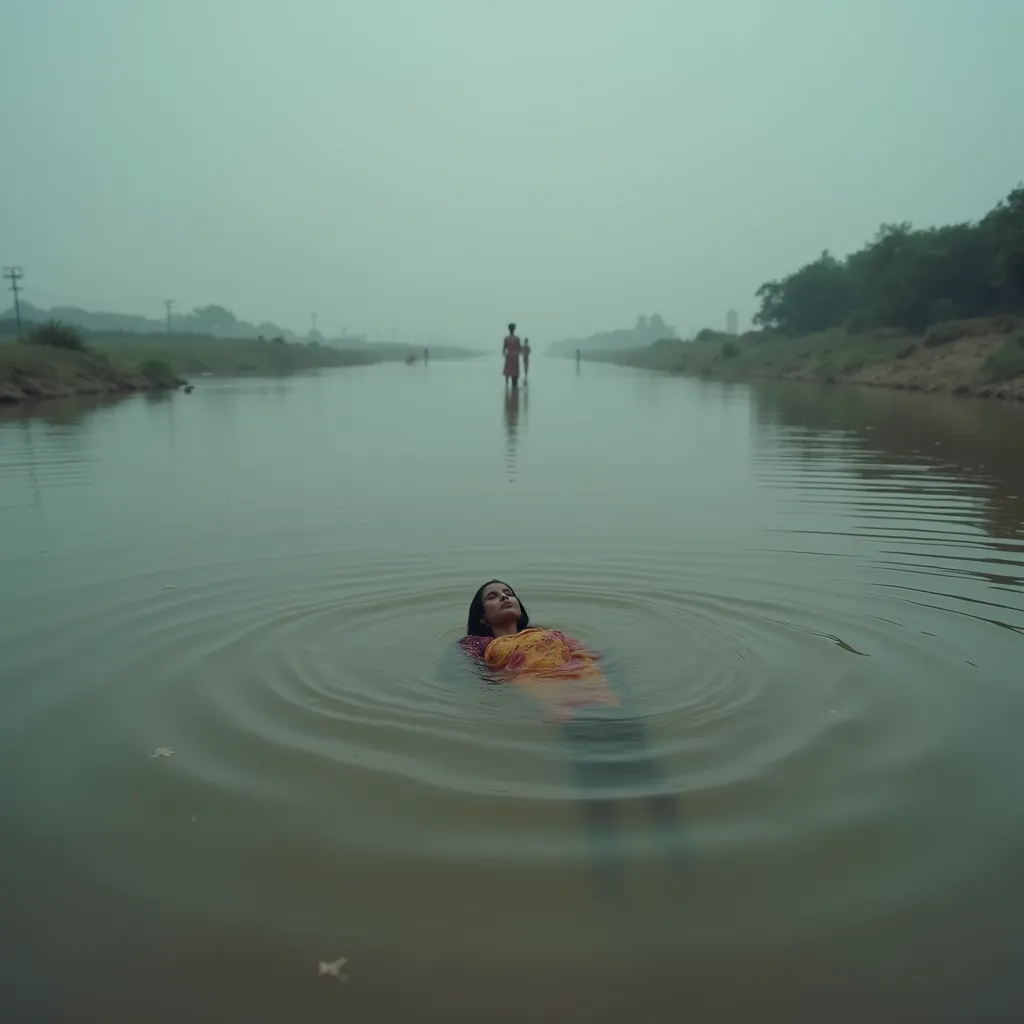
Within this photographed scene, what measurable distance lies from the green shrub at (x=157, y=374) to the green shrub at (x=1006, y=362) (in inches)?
1254

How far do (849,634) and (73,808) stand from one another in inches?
195

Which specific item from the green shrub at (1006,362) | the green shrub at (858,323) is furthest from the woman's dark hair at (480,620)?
the green shrub at (858,323)

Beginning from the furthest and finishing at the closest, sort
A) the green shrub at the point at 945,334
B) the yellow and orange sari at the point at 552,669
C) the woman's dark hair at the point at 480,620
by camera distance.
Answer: the green shrub at the point at 945,334
the woman's dark hair at the point at 480,620
the yellow and orange sari at the point at 552,669

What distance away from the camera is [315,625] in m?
6.68

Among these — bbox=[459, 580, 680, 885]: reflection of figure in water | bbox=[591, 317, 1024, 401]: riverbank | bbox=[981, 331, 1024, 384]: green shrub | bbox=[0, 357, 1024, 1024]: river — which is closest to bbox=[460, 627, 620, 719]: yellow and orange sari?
bbox=[459, 580, 680, 885]: reflection of figure in water

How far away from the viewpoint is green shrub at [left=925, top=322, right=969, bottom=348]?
3938 cm

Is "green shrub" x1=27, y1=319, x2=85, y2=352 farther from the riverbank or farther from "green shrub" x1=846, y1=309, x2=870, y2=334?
"green shrub" x1=846, y1=309, x2=870, y2=334

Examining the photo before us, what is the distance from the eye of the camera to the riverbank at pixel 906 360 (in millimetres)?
30594

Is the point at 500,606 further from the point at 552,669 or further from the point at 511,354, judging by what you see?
the point at 511,354

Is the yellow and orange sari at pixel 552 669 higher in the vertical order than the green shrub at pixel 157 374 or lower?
lower

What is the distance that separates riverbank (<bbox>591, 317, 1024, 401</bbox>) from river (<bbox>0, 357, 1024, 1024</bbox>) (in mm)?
23081

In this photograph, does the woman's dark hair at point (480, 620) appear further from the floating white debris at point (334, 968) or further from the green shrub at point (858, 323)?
the green shrub at point (858, 323)

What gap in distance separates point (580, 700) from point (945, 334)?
40.3 m

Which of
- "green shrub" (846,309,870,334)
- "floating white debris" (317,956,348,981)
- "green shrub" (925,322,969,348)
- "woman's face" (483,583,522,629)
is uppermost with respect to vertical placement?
"green shrub" (846,309,870,334)
